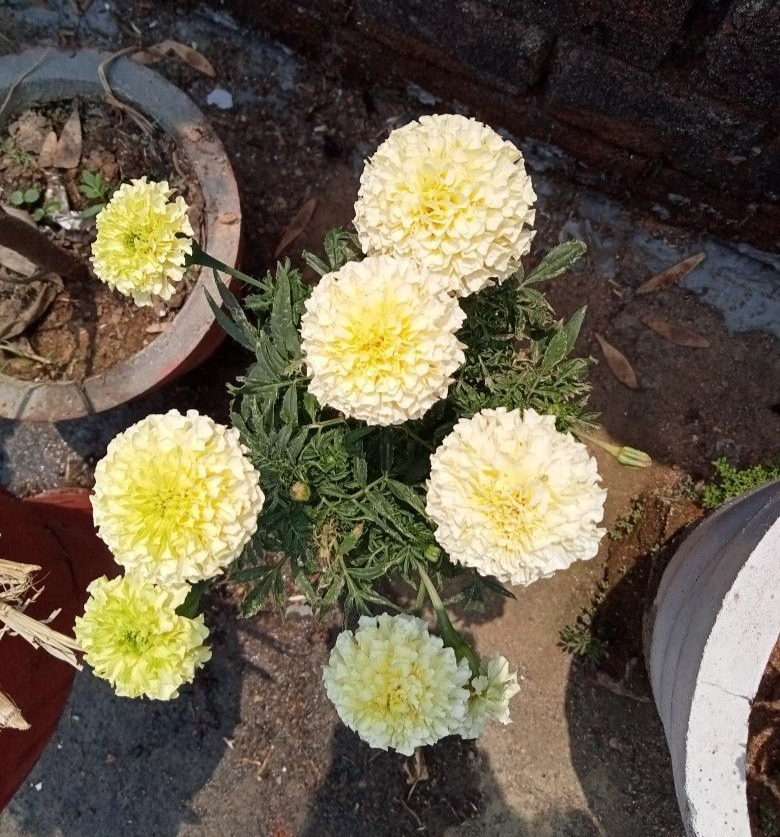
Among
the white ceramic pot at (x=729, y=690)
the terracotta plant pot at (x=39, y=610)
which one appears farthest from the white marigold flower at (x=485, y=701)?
the terracotta plant pot at (x=39, y=610)

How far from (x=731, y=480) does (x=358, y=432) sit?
141 centimetres

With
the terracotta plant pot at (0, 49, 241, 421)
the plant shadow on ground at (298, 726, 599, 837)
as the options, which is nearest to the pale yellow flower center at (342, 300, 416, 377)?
the terracotta plant pot at (0, 49, 241, 421)

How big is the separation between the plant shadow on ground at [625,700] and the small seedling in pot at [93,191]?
76.0 inches

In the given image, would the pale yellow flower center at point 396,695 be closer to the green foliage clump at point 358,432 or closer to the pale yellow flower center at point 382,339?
the green foliage clump at point 358,432

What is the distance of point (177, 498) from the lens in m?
1.09

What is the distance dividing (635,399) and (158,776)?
2.10 metres

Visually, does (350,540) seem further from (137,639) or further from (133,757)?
(133,757)

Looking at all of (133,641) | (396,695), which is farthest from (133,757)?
(396,695)

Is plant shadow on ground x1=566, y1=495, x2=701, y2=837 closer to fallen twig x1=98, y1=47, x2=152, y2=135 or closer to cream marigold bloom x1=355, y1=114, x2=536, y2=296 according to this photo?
cream marigold bloom x1=355, y1=114, x2=536, y2=296

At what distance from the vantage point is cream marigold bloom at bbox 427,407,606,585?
1.08m

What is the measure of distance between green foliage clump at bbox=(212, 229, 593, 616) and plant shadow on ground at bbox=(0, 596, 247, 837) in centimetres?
105

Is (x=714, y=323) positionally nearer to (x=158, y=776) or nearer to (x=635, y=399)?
(x=635, y=399)

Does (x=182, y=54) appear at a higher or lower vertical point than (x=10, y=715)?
higher

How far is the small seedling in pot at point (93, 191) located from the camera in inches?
84.0
